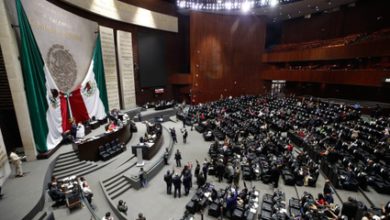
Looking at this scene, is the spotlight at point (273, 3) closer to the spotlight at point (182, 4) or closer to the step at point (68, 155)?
the spotlight at point (182, 4)

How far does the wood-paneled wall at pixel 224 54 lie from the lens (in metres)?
26.2

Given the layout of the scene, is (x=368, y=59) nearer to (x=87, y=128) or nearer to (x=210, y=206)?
(x=210, y=206)

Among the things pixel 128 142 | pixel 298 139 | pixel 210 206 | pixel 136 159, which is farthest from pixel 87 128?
pixel 298 139

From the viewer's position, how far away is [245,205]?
7.44 m

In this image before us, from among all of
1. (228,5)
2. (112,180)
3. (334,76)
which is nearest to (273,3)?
(228,5)

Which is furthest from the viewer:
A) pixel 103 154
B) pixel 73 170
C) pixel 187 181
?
pixel 103 154

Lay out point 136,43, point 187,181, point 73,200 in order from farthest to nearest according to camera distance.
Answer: point 136,43 < point 187,181 < point 73,200

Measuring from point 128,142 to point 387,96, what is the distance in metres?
23.2

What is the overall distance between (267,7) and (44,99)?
75.8 ft

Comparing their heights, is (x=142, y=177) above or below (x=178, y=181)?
below

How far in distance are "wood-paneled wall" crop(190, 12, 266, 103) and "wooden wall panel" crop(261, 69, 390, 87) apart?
9.46ft

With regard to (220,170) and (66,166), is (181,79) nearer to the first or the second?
(220,170)

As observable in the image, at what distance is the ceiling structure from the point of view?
2156 cm

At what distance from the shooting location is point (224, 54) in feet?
90.7
